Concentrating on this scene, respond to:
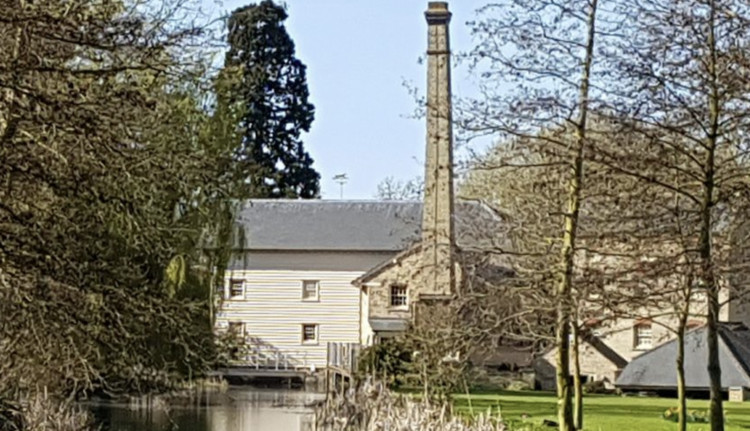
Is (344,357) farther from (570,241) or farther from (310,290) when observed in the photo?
(570,241)

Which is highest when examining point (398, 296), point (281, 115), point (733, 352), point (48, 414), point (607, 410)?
point (281, 115)

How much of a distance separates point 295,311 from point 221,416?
19.2 meters

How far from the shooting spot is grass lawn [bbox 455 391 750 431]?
19.2 m

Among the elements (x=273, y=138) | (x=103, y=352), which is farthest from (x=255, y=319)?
(x=103, y=352)

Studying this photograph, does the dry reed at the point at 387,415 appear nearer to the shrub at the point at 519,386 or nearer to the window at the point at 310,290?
the shrub at the point at 519,386

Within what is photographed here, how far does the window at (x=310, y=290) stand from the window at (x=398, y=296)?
16.8ft

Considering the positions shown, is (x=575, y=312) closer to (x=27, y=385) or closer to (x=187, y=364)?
(x=27, y=385)

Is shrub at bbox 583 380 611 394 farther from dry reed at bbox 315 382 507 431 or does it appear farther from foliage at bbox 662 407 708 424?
foliage at bbox 662 407 708 424

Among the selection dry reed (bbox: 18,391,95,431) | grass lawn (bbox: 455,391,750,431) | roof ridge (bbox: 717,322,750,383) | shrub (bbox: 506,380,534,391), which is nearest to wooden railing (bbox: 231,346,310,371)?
shrub (bbox: 506,380,534,391)

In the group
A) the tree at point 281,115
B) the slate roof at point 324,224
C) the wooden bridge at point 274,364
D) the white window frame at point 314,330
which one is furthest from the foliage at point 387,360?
the tree at point 281,115

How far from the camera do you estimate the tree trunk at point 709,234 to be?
10.6 metres

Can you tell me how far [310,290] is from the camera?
4609 centimetres

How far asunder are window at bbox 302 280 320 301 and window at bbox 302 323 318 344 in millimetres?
1098

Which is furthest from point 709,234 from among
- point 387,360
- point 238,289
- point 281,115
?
point 281,115
